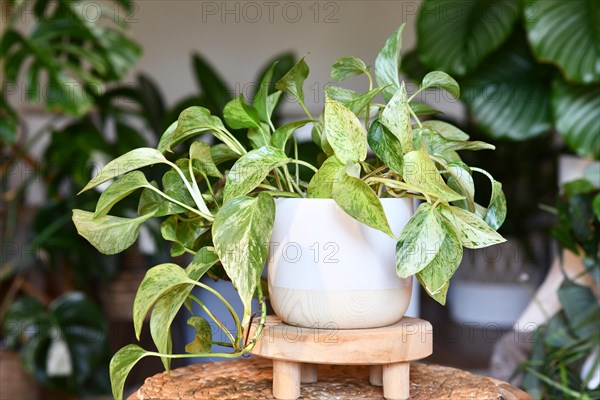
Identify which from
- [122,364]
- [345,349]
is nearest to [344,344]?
[345,349]

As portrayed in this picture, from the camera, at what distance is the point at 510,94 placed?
2178 millimetres

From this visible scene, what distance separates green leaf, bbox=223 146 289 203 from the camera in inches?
27.0

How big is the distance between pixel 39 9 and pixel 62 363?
1161 mm

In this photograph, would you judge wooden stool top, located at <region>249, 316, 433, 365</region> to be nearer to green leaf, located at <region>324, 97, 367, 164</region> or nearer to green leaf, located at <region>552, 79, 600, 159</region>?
green leaf, located at <region>324, 97, 367, 164</region>

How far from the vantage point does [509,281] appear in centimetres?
297

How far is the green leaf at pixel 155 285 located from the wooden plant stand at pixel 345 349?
11cm

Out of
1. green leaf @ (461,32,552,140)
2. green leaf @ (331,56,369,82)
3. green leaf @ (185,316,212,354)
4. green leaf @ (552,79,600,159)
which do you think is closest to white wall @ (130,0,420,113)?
green leaf @ (461,32,552,140)

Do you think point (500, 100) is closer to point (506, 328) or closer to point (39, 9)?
point (506, 328)

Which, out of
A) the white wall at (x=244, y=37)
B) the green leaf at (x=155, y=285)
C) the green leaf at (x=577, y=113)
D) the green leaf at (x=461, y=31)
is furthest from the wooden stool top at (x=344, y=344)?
the white wall at (x=244, y=37)

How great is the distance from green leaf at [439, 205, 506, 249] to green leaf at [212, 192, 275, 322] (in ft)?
0.56

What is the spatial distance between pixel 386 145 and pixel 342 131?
0.15 feet

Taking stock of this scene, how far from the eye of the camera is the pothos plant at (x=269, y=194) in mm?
662

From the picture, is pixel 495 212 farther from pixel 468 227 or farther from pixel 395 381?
pixel 395 381

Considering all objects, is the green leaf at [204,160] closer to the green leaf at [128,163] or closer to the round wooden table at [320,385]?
the green leaf at [128,163]
